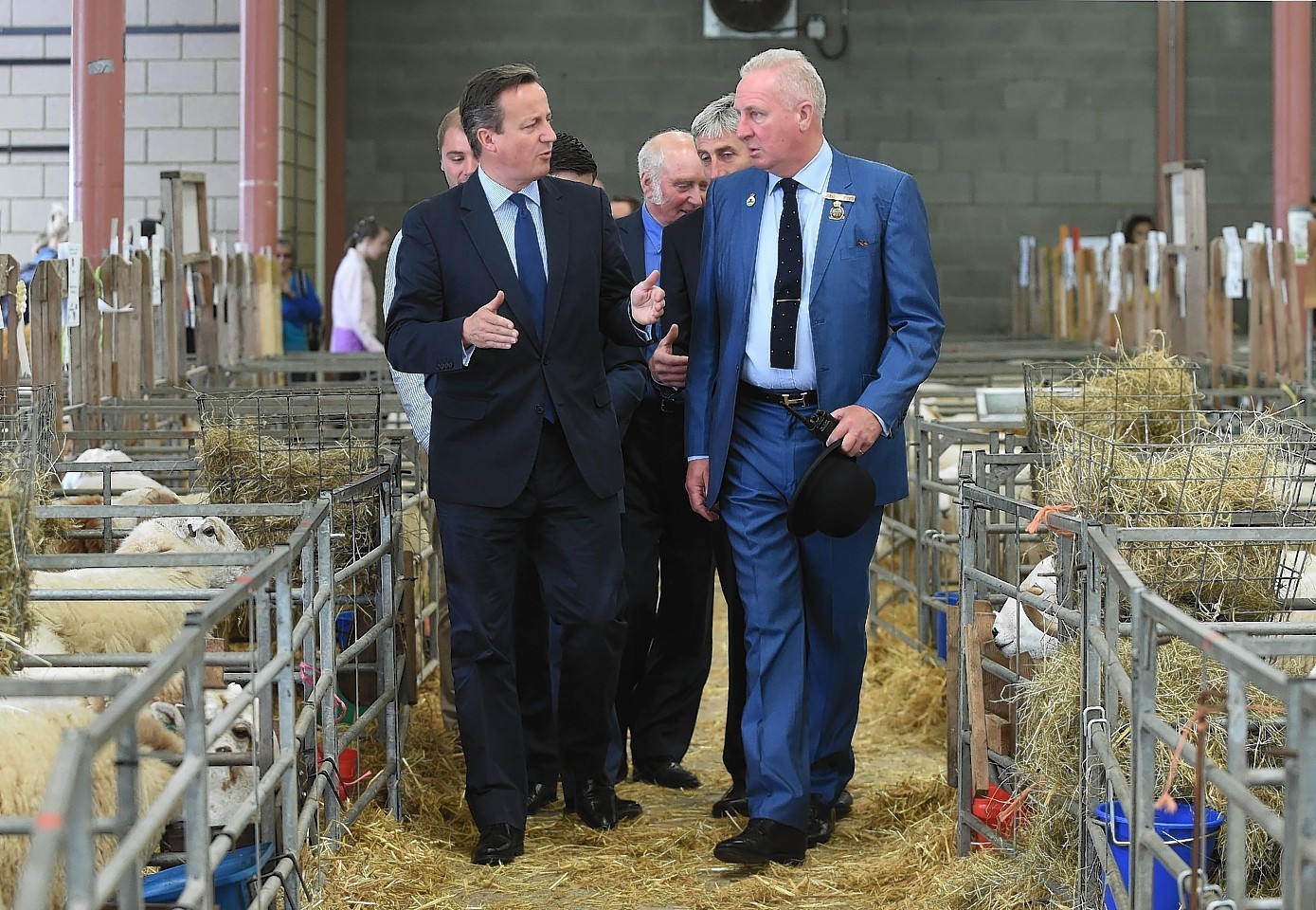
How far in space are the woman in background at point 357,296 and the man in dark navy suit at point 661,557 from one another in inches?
267

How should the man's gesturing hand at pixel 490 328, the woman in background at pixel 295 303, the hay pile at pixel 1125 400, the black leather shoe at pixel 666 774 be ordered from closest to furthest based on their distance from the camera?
the man's gesturing hand at pixel 490 328
the black leather shoe at pixel 666 774
the hay pile at pixel 1125 400
the woman in background at pixel 295 303

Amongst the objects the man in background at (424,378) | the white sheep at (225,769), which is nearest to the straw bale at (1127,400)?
the man in background at (424,378)

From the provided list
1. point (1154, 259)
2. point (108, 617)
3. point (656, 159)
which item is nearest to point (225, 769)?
point (108, 617)

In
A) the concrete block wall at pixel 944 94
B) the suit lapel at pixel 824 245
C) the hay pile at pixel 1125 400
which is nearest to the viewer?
the suit lapel at pixel 824 245

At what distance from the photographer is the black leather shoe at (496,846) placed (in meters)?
4.16

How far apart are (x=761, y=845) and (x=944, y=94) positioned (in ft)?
43.7

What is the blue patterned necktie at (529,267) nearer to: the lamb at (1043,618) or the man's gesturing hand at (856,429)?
the man's gesturing hand at (856,429)

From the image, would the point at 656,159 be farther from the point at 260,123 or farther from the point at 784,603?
the point at 260,123

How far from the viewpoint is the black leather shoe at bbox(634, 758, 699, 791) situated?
5.02 metres

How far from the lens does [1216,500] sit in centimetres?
394

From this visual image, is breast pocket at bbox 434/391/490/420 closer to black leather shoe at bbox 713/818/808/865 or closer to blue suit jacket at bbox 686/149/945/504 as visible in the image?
blue suit jacket at bbox 686/149/945/504

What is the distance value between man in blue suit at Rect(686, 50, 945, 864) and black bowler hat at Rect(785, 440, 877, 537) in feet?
0.21

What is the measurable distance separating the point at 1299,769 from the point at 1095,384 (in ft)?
11.9

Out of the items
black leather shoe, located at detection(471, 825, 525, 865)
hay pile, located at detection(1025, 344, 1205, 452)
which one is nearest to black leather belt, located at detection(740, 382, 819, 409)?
hay pile, located at detection(1025, 344, 1205, 452)
